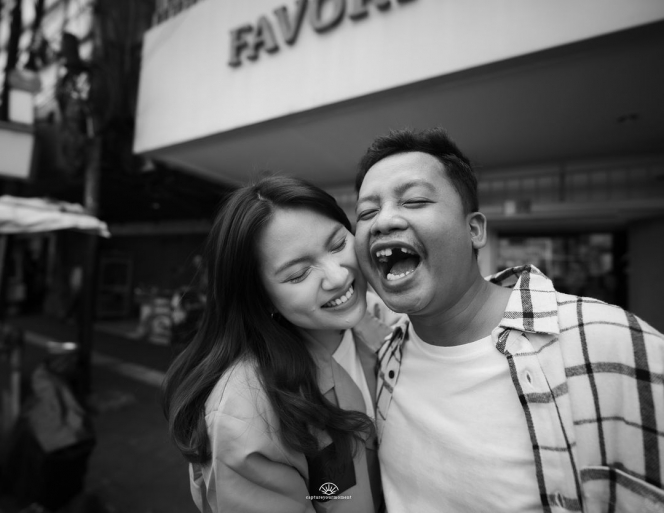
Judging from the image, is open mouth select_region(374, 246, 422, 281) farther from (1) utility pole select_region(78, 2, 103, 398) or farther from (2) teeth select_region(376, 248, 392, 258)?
(1) utility pole select_region(78, 2, 103, 398)

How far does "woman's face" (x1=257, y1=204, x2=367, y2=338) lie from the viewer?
1.38 meters

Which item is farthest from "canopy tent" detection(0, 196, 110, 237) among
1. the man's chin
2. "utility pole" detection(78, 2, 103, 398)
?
the man's chin

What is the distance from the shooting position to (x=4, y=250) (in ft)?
22.5

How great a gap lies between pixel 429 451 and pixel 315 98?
3444 mm

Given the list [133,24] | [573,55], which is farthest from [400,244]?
[133,24]

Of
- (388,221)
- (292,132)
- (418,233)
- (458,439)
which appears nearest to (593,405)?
(458,439)

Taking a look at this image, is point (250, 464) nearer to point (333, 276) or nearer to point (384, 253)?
point (333, 276)

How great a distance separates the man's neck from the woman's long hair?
1.45 ft

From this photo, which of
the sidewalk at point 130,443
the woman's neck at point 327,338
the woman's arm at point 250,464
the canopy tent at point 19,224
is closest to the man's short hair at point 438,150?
the woman's neck at point 327,338

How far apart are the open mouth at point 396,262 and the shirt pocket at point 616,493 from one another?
796 mm

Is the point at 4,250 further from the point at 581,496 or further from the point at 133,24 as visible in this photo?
the point at 581,496

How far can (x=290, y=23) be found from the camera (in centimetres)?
389

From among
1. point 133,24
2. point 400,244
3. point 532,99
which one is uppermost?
Answer: point 133,24

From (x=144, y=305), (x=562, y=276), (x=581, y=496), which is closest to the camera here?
(x=581, y=496)
